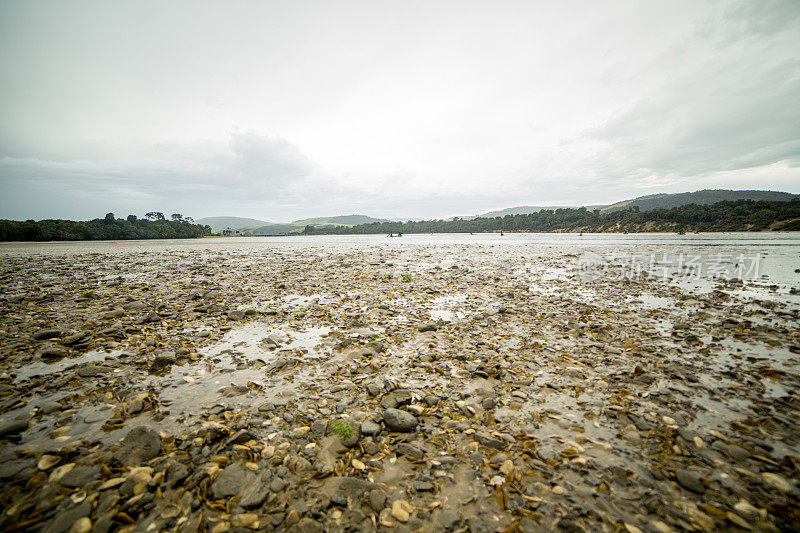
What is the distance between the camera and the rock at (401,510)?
2.82m

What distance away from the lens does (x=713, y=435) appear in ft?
12.2

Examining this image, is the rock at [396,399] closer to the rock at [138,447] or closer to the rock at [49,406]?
Result: the rock at [138,447]

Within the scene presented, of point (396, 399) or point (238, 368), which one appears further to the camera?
point (238, 368)

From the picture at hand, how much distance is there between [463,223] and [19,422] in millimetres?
163688

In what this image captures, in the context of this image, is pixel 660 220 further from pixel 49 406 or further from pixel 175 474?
pixel 49 406

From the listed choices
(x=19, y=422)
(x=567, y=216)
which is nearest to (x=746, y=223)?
(x=567, y=216)

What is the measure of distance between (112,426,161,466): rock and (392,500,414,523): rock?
3100 mm

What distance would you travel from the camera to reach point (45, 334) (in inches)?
282

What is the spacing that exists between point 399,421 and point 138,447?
339cm

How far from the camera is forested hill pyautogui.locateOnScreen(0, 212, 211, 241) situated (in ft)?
205

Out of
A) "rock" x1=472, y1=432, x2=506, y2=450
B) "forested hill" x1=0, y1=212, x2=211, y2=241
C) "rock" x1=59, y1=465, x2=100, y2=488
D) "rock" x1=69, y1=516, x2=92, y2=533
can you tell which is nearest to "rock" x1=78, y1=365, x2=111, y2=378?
"rock" x1=59, y1=465, x2=100, y2=488

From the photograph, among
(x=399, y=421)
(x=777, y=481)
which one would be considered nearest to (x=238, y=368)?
(x=399, y=421)

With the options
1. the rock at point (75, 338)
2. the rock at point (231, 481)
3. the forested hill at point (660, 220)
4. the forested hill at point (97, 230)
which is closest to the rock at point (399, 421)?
the rock at point (231, 481)

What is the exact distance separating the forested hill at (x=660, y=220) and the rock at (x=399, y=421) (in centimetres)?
10667
